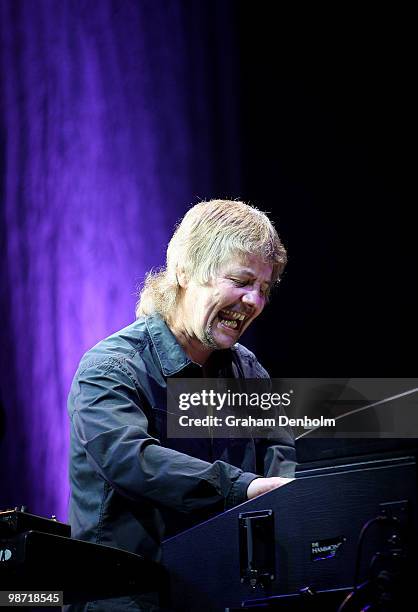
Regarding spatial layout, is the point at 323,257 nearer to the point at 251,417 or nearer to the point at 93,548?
the point at 251,417

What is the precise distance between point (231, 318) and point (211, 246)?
20cm

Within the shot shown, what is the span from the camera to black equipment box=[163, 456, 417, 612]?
1.34 meters

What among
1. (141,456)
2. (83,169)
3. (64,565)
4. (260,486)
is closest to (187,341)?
(141,456)

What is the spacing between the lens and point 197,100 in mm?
3592

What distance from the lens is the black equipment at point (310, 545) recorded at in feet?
4.39

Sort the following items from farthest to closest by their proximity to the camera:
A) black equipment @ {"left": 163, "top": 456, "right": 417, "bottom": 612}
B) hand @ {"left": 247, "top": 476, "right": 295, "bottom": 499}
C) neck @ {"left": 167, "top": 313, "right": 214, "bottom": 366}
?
1. neck @ {"left": 167, "top": 313, "right": 214, "bottom": 366}
2. hand @ {"left": 247, "top": 476, "right": 295, "bottom": 499}
3. black equipment @ {"left": 163, "top": 456, "right": 417, "bottom": 612}

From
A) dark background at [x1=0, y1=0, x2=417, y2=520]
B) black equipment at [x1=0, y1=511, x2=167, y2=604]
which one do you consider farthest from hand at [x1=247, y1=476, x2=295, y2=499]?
dark background at [x1=0, y1=0, x2=417, y2=520]

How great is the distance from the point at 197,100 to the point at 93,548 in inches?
90.4

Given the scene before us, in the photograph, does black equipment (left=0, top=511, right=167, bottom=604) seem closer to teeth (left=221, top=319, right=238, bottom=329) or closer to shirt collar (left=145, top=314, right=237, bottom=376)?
shirt collar (left=145, top=314, right=237, bottom=376)

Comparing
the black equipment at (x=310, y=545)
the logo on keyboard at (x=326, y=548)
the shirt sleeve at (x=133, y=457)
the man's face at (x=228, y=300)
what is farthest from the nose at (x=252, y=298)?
the logo on keyboard at (x=326, y=548)

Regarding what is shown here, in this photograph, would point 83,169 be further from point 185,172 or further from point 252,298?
point 252,298

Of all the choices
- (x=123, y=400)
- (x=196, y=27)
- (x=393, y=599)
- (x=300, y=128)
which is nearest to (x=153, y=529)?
(x=123, y=400)

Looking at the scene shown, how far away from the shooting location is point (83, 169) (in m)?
3.29

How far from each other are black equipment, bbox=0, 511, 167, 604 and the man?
15 centimetres
